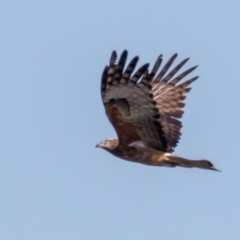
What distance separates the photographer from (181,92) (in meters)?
17.7

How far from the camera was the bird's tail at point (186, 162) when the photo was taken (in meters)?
15.5

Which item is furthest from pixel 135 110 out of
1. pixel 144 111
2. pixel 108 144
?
pixel 108 144

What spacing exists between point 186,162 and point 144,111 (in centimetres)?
97

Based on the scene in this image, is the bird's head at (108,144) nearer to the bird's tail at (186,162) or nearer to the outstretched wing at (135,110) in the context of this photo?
the outstretched wing at (135,110)

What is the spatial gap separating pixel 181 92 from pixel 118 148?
2077mm

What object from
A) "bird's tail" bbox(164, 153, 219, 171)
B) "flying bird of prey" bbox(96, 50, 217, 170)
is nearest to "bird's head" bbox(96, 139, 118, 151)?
"flying bird of prey" bbox(96, 50, 217, 170)

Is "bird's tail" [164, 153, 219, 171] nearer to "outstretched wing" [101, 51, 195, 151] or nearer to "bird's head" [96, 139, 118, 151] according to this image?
"outstretched wing" [101, 51, 195, 151]

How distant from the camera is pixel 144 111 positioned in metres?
15.6

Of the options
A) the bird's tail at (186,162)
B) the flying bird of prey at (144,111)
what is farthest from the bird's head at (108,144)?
the bird's tail at (186,162)

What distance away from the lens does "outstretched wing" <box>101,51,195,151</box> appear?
15.0 m

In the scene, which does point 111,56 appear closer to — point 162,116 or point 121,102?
point 121,102

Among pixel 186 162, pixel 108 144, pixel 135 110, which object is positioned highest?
pixel 135 110

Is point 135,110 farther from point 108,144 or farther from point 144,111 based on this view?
point 108,144

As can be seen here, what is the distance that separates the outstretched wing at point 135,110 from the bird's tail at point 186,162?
0.24 metres
